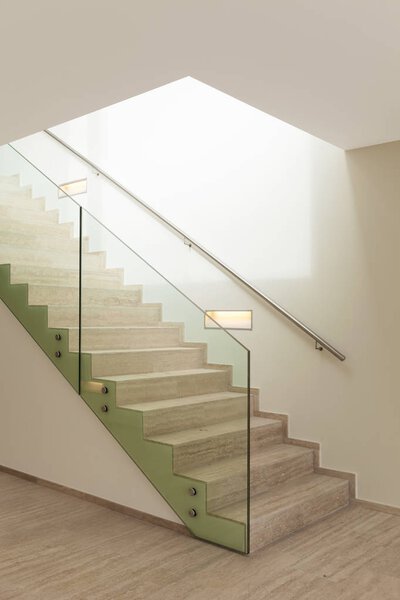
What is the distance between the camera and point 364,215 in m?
4.65

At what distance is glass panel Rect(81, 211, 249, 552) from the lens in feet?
12.4

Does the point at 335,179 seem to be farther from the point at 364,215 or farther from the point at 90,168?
the point at 90,168

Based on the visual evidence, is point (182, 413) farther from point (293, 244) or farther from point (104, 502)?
point (293, 244)

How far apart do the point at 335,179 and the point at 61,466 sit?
3.18 m

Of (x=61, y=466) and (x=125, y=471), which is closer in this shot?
(x=125, y=471)

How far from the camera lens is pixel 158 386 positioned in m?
4.43

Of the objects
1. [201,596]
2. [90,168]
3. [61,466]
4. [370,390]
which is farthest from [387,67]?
[90,168]

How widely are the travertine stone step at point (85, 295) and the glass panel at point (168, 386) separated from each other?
12 mm

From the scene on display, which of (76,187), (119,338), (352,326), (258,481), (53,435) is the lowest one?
(258,481)

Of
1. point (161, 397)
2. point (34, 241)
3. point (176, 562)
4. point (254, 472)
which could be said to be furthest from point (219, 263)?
point (176, 562)

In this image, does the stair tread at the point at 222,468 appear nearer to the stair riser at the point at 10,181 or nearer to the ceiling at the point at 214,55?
the ceiling at the point at 214,55

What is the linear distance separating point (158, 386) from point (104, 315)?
84cm

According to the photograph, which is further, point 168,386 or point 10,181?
point 10,181

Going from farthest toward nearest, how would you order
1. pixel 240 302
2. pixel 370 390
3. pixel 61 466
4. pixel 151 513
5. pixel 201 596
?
pixel 240 302 < pixel 61 466 < pixel 370 390 < pixel 151 513 < pixel 201 596
